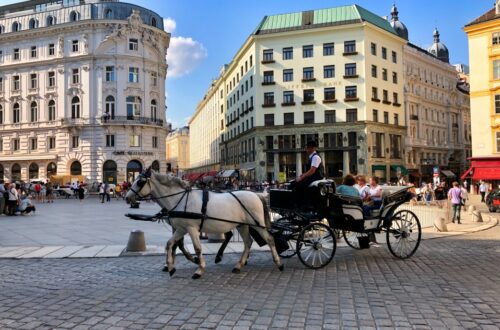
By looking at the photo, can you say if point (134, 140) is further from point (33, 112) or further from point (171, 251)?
point (171, 251)

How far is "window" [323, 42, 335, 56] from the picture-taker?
5531 cm

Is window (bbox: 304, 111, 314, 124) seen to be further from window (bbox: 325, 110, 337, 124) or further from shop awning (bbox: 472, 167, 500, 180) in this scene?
shop awning (bbox: 472, 167, 500, 180)

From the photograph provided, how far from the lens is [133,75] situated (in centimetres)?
5441

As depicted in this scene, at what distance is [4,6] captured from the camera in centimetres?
6234

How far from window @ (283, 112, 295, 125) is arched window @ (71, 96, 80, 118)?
81.4ft

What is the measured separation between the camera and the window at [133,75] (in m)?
54.1

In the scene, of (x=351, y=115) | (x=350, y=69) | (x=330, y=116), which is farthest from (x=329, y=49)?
(x=351, y=115)

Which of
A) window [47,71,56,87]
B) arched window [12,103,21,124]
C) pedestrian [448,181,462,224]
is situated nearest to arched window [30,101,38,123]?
arched window [12,103,21,124]

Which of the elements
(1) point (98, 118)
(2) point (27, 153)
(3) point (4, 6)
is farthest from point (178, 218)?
(3) point (4, 6)

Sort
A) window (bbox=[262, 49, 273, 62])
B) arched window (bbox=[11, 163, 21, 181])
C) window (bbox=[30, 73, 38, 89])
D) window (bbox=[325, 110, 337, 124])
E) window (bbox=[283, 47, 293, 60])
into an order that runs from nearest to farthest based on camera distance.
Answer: window (bbox=[325, 110, 337, 124]) → window (bbox=[30, 73, 38, 89]) → arched window (bbox=[11, 163, 21, 181]) → window (bbox=[283, 47, 293, 60]) → window (bbox=[262, 49, 273, 62])

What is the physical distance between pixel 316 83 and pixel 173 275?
4951 centimetres

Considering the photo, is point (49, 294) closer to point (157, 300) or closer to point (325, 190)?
point (157, 300)

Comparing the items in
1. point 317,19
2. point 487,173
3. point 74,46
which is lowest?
point 487,173

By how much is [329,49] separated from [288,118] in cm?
977
